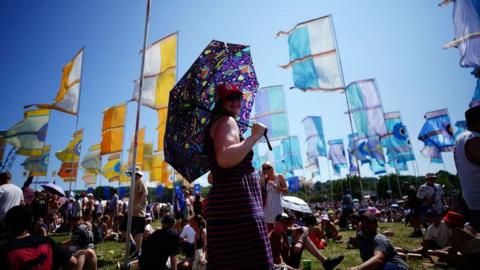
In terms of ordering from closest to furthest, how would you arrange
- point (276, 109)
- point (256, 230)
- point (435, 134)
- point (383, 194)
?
point (256, 230), point (276, 109), point (435, 134), point (383, 194)

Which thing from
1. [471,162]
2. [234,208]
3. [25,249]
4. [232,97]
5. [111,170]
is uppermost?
[111,170]

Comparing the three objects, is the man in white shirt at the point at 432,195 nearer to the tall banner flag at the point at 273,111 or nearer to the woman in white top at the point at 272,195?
the woman in white top at the point at 272,195

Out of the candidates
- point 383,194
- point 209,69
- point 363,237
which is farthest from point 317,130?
point 383,194

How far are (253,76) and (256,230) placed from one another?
2291 mm

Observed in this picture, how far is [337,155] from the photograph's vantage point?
27.8 meters

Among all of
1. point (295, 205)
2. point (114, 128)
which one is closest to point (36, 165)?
point (114, 128)

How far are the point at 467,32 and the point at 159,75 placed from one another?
8992 mm

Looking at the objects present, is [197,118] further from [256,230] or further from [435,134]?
[435,134]

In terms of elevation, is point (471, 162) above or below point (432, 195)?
above

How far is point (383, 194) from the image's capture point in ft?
240

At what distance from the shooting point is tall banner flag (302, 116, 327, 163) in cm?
2161

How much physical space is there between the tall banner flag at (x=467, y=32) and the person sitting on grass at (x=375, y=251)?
188 inches

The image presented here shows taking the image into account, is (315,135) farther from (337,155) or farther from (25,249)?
(25,249)

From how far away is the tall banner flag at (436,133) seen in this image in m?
18.6
